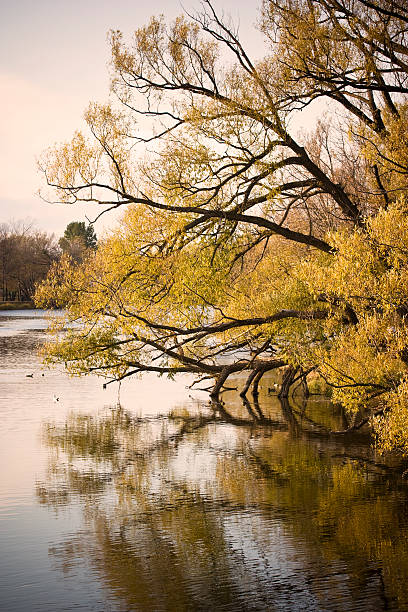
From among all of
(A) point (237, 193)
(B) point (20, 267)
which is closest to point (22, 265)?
(B) point (20, 267)

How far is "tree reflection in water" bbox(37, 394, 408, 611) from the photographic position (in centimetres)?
1022

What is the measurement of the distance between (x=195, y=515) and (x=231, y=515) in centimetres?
63

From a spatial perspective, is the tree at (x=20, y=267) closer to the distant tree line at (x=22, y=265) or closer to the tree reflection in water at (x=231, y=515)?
the distant tree line at (x=22, y=265)

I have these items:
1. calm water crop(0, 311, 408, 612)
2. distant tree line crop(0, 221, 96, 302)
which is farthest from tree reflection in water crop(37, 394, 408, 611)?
distant tree line crop(0, 221, 96, 302)

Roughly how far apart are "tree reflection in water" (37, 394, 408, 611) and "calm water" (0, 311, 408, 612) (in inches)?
1.2

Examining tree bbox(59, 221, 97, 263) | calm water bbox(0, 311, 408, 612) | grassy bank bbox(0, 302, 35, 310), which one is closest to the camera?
calm water bbox(0, 311, 408, 612)

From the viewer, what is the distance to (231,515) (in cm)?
1352

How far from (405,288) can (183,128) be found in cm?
802

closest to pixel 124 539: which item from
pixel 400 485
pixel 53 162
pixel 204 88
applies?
pixel 400 485

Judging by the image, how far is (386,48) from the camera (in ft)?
56.2

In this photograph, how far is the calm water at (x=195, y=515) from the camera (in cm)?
1017

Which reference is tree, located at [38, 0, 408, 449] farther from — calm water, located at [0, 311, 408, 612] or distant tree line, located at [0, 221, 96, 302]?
distant tree line, located at [0, 221, 96, 302]

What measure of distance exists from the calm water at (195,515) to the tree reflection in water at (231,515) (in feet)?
0.10

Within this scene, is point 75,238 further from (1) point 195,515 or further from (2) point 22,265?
(1) point 195,515
